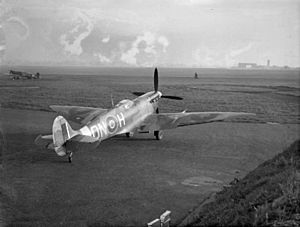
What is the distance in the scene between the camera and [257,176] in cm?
555

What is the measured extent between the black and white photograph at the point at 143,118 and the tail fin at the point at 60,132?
0.8 inches

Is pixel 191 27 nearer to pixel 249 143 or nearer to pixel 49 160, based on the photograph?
pixel 249 143

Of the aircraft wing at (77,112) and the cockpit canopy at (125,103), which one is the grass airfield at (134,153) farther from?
the cockpit canopy at (125,103)

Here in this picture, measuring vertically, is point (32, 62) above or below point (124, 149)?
above

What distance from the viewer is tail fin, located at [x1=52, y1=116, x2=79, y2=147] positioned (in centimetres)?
634

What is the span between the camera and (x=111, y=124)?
8133 mm

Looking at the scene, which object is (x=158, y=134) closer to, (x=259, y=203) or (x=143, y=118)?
(x=143, y=118)

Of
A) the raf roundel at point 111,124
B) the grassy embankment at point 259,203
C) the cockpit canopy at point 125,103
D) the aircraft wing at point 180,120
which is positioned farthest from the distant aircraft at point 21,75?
the grassy embankment at point 259,203

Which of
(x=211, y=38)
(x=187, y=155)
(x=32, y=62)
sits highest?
(x=211, y=38)

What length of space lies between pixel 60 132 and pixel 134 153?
202cm

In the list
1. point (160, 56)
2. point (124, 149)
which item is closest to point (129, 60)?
point (160, 56)

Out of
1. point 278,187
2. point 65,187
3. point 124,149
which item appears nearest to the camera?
point 278,187

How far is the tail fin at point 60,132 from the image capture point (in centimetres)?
634

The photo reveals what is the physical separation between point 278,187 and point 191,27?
14.1 feet
